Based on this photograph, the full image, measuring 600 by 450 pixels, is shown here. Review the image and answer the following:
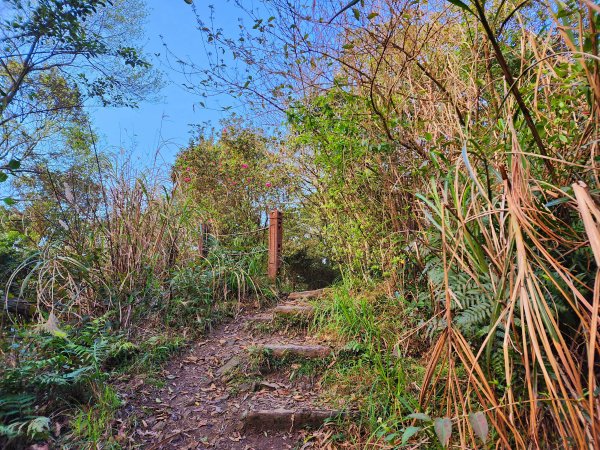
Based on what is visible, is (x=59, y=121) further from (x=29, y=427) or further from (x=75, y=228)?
(x=29, y=427)

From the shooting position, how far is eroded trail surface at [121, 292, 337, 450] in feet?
7.04

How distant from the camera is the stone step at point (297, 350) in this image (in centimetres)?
270

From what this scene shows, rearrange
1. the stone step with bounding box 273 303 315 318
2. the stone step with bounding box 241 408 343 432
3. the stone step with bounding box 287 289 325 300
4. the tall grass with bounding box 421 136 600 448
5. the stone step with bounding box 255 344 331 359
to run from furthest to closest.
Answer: the stone step with bounding box 287 289 325 300 < the stone step with bounding box 273 303 315 318 < the stone step with bounding box 255 344 331 359 < the stone step with bounding box 241 408 343 432 < the tall grass with bounding box 421 136 600 448

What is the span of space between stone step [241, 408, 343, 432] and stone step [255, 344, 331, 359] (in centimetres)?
52

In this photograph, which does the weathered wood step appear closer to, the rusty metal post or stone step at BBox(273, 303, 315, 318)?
stone step at BBox(273, 303, 315, 318)

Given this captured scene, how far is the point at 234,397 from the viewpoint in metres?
2.53

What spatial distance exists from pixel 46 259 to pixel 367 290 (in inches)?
103

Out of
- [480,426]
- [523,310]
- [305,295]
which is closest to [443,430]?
[480,426]

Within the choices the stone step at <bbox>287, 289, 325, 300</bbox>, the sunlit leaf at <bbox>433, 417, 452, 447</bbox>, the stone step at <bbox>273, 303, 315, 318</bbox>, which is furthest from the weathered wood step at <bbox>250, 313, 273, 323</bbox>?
the sunlit leaf at <bbox>433, 417, 452, 447</bbox>

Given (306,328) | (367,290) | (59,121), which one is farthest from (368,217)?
(59,121)

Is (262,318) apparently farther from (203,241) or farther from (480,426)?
(480,426)

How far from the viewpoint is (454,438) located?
1.61m

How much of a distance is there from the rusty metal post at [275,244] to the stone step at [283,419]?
7.34ft

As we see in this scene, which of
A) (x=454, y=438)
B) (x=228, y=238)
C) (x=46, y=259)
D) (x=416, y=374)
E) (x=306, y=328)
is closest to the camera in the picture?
(x=454, y=438)
